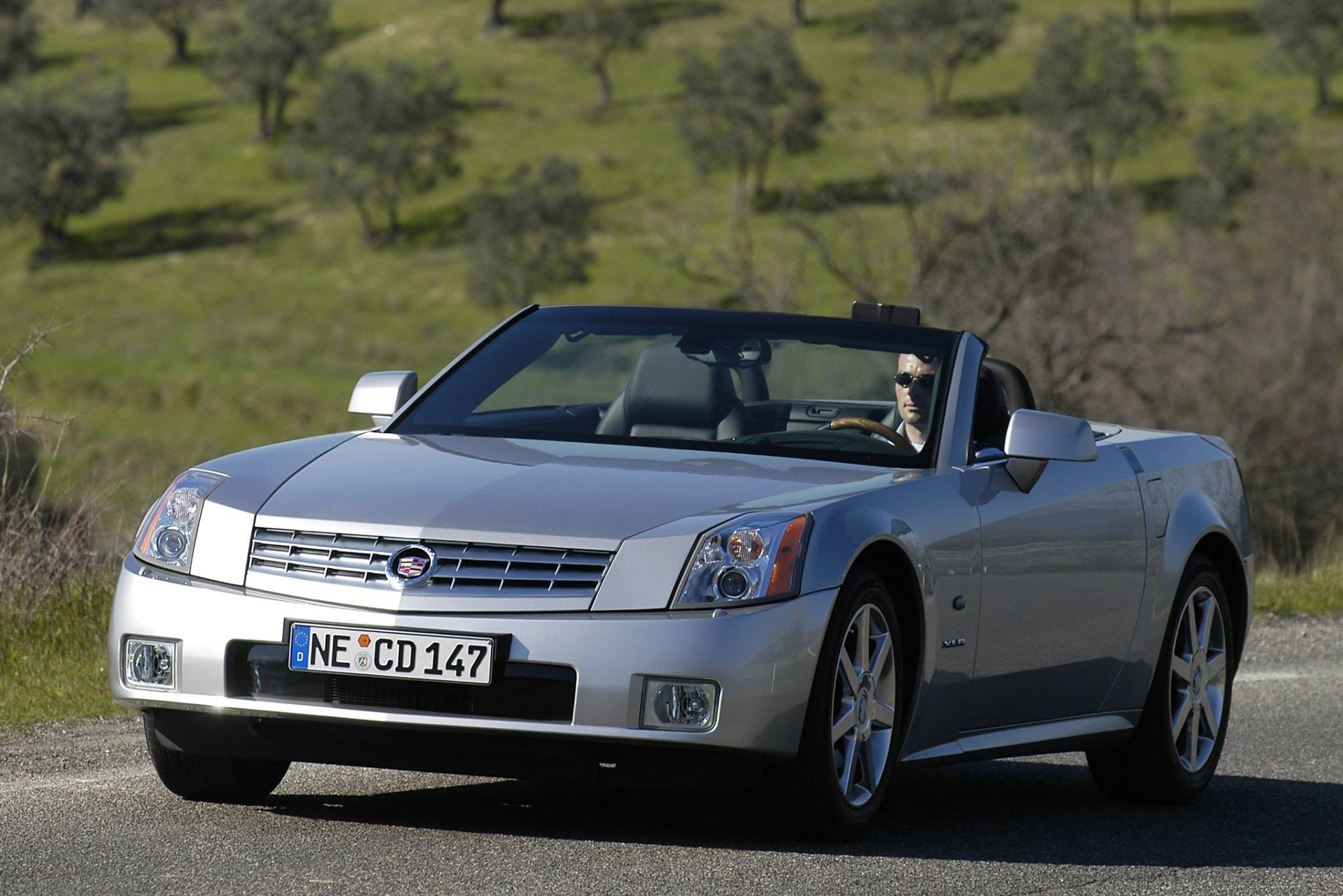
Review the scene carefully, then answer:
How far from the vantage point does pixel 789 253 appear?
34625 mm

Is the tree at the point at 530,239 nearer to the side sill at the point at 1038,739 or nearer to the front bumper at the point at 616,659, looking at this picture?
the side sill at the point at 1038,739

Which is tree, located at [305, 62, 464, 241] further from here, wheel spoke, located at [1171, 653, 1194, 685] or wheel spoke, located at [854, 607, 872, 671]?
Answer: wheel spoke, located at [854, 607, 872, 671]

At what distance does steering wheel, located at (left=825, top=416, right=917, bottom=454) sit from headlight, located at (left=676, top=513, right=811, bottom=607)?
1.23 m

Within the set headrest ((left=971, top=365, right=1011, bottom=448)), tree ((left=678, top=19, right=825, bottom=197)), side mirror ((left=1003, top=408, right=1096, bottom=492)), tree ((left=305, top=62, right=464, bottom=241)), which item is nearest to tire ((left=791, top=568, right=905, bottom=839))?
side mirror ((left=1003, top=408, right=1096, bottom=492))

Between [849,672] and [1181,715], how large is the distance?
2291 millimetres

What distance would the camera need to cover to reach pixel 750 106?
90.4 metres

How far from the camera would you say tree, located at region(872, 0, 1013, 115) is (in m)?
98.8

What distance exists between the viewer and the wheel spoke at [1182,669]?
7160 millimetres

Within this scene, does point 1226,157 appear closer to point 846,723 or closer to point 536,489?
point 846,723

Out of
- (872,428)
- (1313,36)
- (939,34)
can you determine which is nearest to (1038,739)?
(872,428)

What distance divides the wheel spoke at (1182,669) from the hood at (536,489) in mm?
1847

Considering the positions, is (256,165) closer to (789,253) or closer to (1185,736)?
(789,253)

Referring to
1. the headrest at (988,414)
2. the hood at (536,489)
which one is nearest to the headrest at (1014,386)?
the headrest at (988,414)

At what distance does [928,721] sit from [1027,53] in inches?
3975
